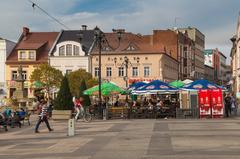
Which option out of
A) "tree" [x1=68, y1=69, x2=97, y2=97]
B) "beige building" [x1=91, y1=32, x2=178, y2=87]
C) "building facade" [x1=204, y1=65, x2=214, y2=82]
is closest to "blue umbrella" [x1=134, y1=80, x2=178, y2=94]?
"tree" [x1=68, y1=69, x2=97, y2=97]

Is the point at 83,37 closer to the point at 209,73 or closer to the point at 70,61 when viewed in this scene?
the point at 70,61

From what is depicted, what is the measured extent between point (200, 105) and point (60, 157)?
71.1 feet

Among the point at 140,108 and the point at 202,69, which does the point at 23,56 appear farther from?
the point at 202,69

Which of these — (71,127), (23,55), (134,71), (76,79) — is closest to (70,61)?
(23,55)

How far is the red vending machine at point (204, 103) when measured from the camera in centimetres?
3469

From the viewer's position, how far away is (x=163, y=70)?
82062 millimetres

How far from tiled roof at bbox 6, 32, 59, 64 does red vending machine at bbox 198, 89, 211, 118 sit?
4837 centimetres

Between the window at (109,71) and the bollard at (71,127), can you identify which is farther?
the window at (109,71)

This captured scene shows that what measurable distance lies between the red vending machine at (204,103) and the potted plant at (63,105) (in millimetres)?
8554

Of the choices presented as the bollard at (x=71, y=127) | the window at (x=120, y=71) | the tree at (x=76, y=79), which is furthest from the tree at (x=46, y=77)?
the bollard at (x=71, y=127)

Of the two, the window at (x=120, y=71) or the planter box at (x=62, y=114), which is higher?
the window at (x=120, y=71)

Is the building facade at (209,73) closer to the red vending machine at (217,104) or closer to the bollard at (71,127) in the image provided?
the red vending machine at (217,104)

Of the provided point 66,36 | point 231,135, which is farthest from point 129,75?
point 231,135

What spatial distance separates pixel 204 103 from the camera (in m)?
34.7
